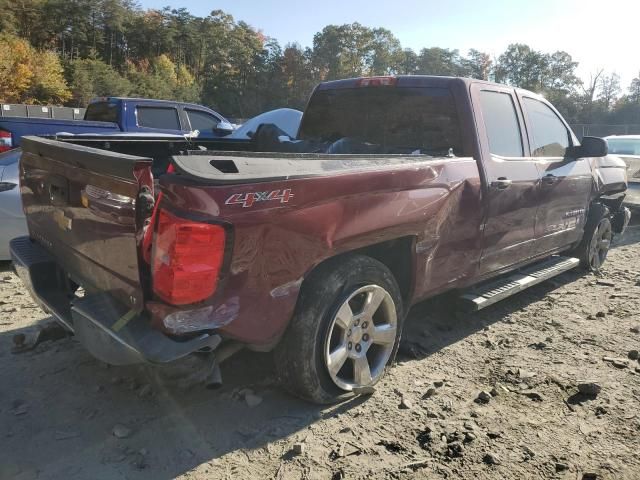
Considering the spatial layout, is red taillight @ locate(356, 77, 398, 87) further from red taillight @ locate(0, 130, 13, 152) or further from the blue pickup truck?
red taillight @ locate(0, 130, 13, 152)

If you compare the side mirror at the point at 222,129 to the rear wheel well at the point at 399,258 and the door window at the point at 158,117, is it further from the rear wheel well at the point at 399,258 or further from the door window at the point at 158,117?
the rear wheel well at the point at 399,258

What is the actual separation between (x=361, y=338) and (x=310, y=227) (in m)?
0.87

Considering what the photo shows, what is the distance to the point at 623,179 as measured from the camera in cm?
627

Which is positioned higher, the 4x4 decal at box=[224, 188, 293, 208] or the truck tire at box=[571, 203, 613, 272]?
the 4x4 decal at box=[224, 188, 293, 208]

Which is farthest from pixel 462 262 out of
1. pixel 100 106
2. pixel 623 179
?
pixel 100 106

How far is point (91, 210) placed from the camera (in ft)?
8.78

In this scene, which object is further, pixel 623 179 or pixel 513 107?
pixel 623 179

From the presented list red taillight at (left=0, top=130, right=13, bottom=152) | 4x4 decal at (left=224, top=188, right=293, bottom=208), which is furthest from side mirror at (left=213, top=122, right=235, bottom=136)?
4x4 decal at (left=224, top=188, right=293, bottom=208)

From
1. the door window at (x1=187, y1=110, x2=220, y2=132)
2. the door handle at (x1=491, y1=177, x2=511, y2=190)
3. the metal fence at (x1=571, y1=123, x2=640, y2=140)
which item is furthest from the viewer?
the metal fence at (x1=571, y1=123, x2=640, y2=140)

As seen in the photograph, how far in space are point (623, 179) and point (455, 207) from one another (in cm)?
388

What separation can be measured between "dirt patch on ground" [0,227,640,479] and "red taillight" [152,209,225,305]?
0.40 metres

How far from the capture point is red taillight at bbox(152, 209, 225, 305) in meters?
2.23

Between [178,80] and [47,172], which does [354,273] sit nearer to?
[47,172]

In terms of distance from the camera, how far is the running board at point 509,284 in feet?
13.0
